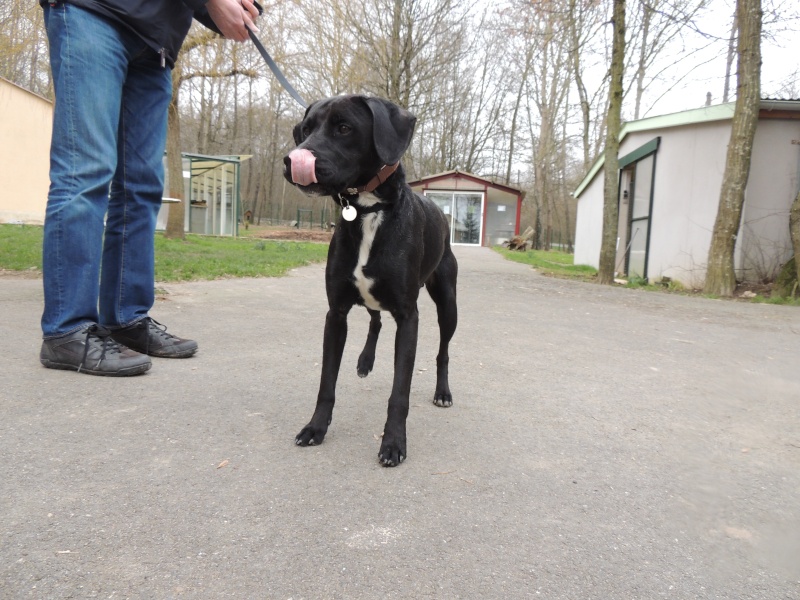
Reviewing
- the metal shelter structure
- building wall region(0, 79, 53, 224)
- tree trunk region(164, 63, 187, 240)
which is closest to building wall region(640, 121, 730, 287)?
tree trunk region(164, 63, 187, 240)

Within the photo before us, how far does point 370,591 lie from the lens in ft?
4.36

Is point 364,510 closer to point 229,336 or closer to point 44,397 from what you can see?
point 44,397

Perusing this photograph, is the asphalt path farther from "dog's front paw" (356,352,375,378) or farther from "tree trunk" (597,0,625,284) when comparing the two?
"tree trunk" (597,0,625,284)

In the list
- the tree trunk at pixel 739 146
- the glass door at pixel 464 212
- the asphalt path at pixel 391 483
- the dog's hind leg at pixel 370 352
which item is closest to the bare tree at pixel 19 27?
the asphalt path at pixel 391 483

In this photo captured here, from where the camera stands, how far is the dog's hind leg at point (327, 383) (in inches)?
86.8

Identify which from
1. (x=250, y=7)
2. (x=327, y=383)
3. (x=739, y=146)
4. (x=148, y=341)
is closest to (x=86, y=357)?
(x=148, y=341)

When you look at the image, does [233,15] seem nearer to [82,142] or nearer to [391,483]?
[82,142]

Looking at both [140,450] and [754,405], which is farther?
[754,405]

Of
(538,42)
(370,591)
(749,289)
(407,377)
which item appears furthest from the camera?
(538,42)

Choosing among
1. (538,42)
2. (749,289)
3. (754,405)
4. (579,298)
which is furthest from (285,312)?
(538,42)

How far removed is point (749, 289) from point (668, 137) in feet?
12.6

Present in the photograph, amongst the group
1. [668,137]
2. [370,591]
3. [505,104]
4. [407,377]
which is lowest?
[370,591]

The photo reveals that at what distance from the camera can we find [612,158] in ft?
37.9

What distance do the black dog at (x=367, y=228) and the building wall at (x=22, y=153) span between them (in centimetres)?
1879
